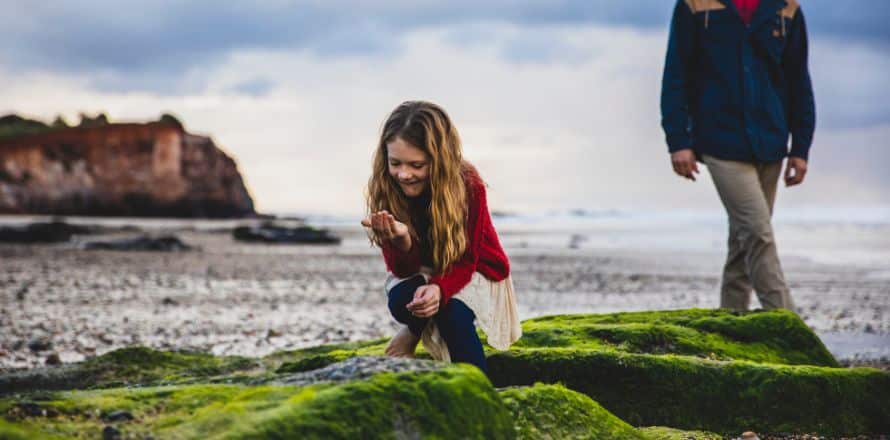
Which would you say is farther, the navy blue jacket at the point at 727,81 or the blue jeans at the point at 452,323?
the navy blue jacket at the point at 727,81

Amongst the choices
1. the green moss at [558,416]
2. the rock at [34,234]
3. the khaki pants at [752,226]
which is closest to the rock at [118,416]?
the green moss at [558,416]

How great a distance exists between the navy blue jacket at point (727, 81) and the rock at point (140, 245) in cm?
1695

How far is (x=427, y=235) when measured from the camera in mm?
4004

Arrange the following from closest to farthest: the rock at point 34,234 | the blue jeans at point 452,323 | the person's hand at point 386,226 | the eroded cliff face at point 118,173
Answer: the person's hand at point 386,226
the blue jeans at point 452,323
the rock at point 34,234
the eroded cliff face at point 118,173

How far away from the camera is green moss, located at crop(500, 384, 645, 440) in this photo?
3088 mm

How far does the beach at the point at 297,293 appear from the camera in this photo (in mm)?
7801

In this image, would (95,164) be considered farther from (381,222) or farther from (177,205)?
(381,222)

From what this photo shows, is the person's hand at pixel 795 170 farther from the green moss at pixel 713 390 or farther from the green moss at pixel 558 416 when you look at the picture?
the green moss at pixel 558 416

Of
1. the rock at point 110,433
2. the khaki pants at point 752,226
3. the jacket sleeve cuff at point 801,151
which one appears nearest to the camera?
the rock at point 110,433

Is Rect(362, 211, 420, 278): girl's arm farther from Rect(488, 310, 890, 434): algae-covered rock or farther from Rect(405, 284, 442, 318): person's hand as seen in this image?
Rect(488, 310, 890, 434): algae-covered rock

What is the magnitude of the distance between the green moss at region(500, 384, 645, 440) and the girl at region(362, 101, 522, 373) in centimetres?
59

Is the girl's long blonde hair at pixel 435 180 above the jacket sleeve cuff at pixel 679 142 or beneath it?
beneath

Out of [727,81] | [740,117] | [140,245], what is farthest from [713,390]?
[140,245]

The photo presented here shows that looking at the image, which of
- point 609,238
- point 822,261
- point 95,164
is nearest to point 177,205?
point 95,164
